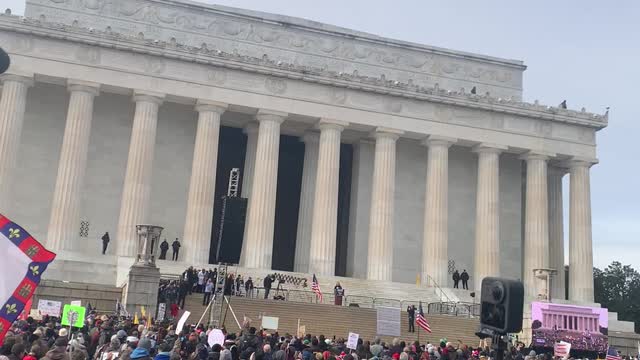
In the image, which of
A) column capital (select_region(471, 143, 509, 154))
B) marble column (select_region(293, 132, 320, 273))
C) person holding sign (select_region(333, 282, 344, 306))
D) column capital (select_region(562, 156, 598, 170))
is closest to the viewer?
person holding sign (select_region(333, 282, 344, 306))

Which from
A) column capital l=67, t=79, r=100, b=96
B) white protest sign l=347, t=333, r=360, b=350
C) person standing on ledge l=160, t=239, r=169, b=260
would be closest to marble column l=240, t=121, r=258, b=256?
person standing on ledge l=160, t=239, r=169, b=260

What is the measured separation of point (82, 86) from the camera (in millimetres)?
51219

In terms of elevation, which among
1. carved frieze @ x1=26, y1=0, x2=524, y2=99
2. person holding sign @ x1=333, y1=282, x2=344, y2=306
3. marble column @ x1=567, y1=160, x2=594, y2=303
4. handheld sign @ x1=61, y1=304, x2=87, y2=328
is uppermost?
carved frieze @ x1=26, y1=0, x2=524, y2=99

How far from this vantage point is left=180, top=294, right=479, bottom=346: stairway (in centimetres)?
3931

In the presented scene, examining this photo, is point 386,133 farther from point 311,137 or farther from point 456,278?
point 456,278

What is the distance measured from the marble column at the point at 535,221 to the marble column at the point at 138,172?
2847 cm

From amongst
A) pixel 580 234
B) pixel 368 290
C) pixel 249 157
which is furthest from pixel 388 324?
pixel 580 234

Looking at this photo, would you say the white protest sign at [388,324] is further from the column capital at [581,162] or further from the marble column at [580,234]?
the column capital at [581,162]

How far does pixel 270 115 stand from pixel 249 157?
469 centimetres

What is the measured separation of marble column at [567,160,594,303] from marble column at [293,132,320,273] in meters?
20.4

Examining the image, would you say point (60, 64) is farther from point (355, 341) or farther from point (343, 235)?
point (355, 341)

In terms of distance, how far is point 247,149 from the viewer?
191 ft

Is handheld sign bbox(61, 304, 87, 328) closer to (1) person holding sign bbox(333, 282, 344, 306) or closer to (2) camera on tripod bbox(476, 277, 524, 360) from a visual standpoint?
(2) camera on tripod bbox(476, 277, 524, 360)

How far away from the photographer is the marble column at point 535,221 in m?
58.5
